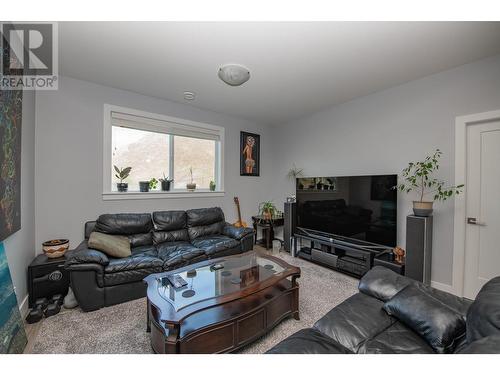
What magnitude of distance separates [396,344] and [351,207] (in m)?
2.14

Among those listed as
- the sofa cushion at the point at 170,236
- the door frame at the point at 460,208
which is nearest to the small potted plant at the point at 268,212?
the sofa cushion at the point at 170,236

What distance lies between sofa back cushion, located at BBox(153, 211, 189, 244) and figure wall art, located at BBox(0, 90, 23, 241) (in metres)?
1.45

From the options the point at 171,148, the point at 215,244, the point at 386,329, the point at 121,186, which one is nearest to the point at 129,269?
the point at 215,244

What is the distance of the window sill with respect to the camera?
3039 millimetres

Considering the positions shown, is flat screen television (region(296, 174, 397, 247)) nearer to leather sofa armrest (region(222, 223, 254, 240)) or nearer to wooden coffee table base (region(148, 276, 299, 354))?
leather sofa armrest (region(222, 223, 254, 240))

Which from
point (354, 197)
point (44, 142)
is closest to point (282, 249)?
point (354, 197)

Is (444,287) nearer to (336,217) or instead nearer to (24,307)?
(336,217)

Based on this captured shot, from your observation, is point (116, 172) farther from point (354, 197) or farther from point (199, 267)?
point (354, 197)

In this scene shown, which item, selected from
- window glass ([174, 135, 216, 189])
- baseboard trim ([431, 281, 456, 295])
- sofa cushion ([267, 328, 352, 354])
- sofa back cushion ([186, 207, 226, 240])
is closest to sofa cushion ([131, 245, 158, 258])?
sofa back cushion ([186, 207, 226, 240])

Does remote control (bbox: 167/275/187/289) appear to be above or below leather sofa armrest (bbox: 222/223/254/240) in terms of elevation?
below

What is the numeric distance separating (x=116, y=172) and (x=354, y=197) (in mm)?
3585

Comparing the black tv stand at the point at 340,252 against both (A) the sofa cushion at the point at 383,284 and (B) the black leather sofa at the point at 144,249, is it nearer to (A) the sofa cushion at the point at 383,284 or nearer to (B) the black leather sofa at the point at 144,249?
(B) the black leather sofa at the point at 144,249
